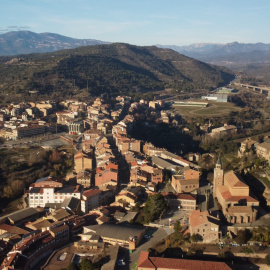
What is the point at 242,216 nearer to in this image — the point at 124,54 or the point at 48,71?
the point at 48,71

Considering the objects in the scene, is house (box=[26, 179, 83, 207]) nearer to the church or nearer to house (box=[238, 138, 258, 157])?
the church

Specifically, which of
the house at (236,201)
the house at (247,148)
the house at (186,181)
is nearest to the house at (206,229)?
the house at (236,201)

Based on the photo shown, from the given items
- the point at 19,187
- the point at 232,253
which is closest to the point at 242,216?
the point at 232,253

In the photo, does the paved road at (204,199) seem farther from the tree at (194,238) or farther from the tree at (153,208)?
the tree at (194,238)

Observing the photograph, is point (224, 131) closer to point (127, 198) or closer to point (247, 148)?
point (247, 148)

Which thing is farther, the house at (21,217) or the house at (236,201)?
the house at (21,217)
